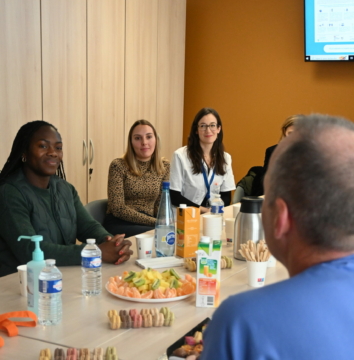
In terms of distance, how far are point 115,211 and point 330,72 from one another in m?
2.79

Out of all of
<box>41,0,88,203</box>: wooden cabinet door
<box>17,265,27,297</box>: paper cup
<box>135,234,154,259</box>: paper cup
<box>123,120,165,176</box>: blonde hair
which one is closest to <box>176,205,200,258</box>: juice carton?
<box>135,234,154,259</box>: paper cup

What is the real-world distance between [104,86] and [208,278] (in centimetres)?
318

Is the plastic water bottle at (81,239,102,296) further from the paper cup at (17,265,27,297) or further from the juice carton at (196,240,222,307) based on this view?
the juice carton at (196,240,222,307)

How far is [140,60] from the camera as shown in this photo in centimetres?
485

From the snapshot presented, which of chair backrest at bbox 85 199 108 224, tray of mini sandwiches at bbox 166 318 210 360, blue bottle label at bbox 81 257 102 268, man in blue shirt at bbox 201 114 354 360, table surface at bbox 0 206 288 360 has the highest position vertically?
man in blue shirt at bbox 201 114 354 360

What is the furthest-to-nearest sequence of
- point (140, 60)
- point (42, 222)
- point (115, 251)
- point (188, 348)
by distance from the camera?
point (140, 60) < point (42, 222) < point (115, 251) < point (188, 348)

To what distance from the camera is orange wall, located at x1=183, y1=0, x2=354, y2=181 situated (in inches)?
202

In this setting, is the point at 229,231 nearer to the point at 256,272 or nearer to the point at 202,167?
the point at 256,272

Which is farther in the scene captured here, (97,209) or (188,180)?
(188,180)

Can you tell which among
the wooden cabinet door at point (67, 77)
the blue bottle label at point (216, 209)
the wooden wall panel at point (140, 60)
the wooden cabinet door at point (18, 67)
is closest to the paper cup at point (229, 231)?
the blue bottle label at point (216, 209)

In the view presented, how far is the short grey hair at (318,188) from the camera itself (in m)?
0.77

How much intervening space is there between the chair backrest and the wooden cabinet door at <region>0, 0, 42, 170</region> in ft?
2.46

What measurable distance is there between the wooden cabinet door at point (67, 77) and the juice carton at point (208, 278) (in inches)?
105

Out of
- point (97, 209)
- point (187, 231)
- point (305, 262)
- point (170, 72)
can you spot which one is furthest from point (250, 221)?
point (170, 72)
